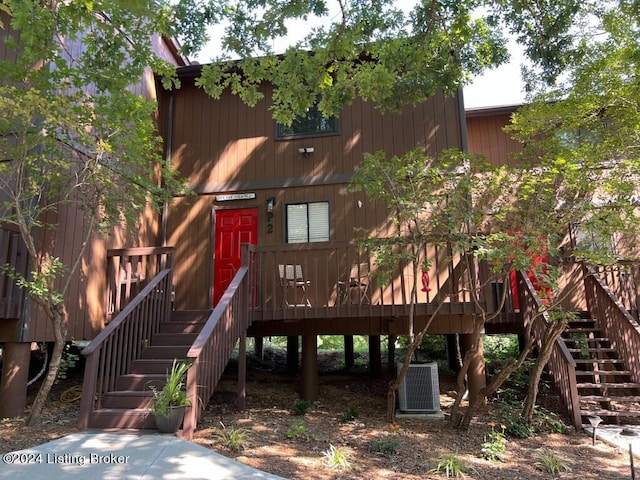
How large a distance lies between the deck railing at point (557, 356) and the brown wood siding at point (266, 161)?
252 cm

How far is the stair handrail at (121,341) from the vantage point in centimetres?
516

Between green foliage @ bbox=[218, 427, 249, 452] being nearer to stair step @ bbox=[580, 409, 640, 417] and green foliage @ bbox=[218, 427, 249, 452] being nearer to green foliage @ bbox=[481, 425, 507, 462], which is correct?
green foliage @ bbox=[481, 425, 507, 462]

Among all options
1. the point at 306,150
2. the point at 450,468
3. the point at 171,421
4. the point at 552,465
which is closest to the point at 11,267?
the point at 171,421

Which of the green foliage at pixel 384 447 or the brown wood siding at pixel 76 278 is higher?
the brown wood siding at pixel 76 278

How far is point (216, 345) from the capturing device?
5719mm

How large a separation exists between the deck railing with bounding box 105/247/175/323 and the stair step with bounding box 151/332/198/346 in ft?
2.94

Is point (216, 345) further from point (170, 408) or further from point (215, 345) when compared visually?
point (170, 408)

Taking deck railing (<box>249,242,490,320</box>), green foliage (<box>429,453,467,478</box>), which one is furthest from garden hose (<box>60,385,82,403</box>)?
green foliage (<box>429,453,467,478</box>)

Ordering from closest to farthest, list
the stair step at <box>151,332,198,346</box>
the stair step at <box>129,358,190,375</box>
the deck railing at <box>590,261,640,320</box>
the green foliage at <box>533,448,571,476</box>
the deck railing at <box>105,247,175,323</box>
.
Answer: the green foliage at <box>533,448,571,476</box> < the stair step at <box>129,358,190,375</box> < the stair step at <box>151,332,198,346</box> < the deck railing at <box>105,247,175,323</box> < the deck railing at <box>590,261,640,320</box>

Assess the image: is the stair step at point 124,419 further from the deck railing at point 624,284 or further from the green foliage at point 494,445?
the deck railing at point 624,284

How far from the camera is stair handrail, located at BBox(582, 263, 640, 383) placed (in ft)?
21.9

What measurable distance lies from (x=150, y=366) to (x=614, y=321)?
6.79 m

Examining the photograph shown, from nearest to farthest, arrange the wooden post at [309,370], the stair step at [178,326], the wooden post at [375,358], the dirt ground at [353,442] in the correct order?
the dirt ground at [353,442] → the stair step at [178,326] → the wooden post at [309,370] → the wooden post at [375,358]

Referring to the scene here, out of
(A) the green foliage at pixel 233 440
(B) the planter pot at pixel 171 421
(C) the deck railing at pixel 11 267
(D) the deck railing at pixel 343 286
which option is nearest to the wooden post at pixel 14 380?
(C) the deck railing at pixel 11 267
